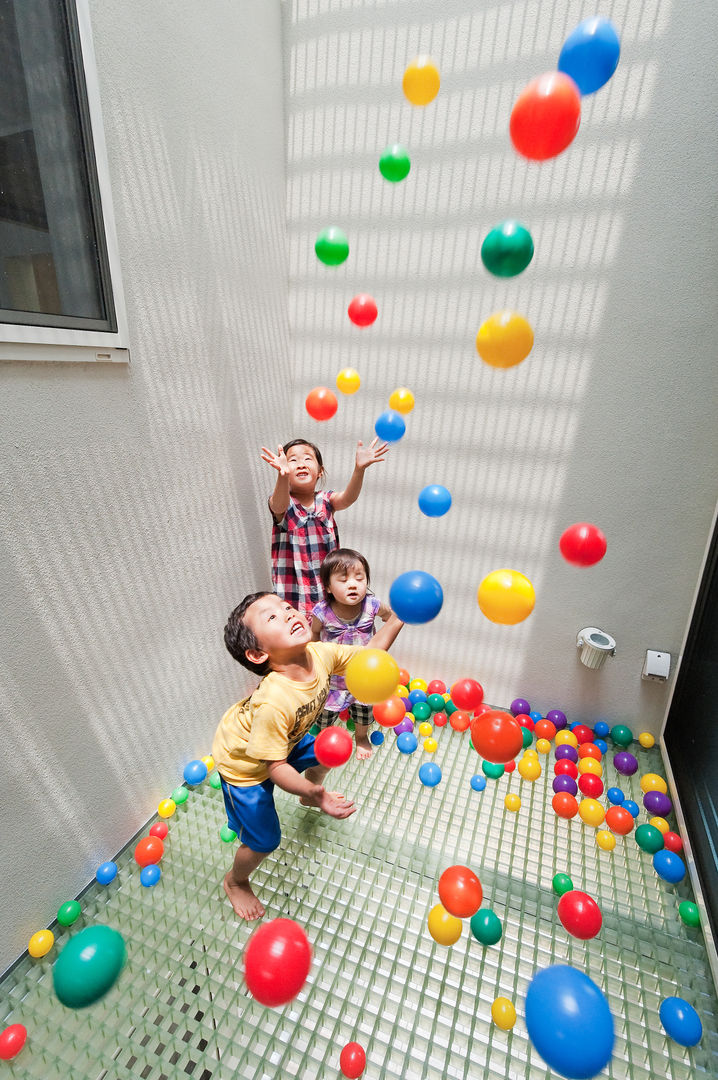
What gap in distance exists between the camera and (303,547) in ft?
7.29

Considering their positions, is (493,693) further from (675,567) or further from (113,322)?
(113,322)

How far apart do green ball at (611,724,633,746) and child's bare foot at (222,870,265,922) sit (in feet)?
5.78

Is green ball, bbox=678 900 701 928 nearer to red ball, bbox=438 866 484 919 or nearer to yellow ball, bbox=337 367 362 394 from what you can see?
red ball, bbox=438 866 484 919

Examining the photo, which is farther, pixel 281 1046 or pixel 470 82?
pixel 470 82

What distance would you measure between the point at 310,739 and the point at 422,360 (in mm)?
1724

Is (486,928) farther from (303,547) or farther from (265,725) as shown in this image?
(303,547)

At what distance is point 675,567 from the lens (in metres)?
2.28

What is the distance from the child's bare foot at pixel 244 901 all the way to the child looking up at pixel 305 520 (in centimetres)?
101

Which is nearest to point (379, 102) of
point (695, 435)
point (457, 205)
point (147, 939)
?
point (457, 205)

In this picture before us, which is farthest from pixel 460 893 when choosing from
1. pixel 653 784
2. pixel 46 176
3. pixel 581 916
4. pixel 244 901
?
pixel 46 176

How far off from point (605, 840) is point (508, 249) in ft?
6.45

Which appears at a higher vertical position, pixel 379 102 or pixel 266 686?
pixel 379 102

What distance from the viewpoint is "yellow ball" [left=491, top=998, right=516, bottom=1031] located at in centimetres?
133

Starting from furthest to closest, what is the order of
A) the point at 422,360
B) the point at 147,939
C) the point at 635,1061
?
1. the point at 422,360
2. the point at 147,939
3. the point at 635,1061
